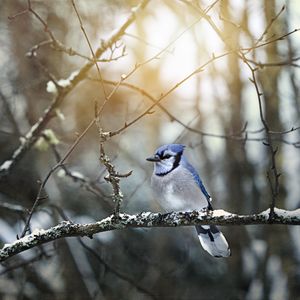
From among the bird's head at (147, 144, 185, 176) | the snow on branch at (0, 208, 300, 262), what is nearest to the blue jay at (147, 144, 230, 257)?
the bird's head at (147, 144, 185, 176)

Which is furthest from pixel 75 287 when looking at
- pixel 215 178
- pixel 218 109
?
pixel 218 109

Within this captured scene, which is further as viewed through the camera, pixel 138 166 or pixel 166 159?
pixel 138 166

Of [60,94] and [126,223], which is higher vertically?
[60,94]

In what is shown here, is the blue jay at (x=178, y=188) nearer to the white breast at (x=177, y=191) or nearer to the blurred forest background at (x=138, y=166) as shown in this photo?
the white breast at (x=177, y=191)

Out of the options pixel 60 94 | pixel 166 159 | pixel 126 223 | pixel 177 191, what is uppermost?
pixel 60 94

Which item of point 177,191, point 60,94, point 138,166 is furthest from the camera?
point 138,166

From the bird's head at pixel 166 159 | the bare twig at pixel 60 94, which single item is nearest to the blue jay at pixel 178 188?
the bird's head at pixel 166 159

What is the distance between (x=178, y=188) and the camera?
326cm

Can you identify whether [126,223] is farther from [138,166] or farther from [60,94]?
[138,166]

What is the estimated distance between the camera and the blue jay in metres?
3.21

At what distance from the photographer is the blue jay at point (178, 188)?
3213 millimetres

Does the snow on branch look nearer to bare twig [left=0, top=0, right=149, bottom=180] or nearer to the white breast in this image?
the white breast

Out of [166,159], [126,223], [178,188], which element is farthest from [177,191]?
[126,223]

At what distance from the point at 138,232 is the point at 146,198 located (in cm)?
55
